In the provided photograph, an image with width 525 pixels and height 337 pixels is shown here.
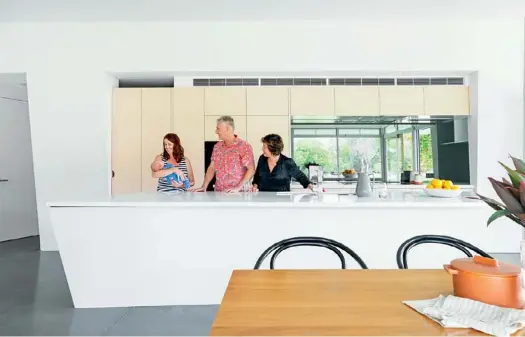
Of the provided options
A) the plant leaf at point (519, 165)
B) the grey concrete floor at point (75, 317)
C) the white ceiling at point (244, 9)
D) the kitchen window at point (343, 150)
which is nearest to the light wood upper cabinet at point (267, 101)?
the kitchen window at point (343, 150)

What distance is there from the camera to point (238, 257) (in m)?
2.78

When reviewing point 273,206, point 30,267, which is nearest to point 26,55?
point 30,267

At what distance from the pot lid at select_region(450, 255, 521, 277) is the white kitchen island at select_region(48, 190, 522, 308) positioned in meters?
1.60

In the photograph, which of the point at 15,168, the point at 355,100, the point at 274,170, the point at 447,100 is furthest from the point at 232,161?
the point at 15,168

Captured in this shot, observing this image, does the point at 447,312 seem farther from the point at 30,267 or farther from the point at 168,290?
the point at 30,267

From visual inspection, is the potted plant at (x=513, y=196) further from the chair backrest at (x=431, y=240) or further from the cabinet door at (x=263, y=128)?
the cabinet door at (x=263, y=128)

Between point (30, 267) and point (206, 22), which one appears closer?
point (30, 267)

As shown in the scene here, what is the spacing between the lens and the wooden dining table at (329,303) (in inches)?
35.0

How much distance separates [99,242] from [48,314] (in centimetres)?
72

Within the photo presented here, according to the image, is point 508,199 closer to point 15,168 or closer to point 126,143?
point 126,143

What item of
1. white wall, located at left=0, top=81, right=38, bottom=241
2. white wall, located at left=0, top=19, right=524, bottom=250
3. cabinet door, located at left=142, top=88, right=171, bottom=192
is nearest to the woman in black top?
white wall, located at left=0, top=19, right=524, bottom=250

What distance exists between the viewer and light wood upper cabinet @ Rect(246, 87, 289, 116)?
5.13m

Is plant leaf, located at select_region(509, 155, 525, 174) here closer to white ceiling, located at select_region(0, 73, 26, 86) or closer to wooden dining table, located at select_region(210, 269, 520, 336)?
wooden dining table, located at select_region(210, 269, 520, 336)

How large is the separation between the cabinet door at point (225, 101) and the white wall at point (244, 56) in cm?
35
